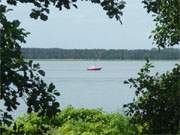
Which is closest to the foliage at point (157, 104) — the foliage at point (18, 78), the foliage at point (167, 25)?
the foliage at point (167, 25)

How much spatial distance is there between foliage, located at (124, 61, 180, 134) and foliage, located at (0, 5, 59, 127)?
249 cm

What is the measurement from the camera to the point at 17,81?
3131 millimetres

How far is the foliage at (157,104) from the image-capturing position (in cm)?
568

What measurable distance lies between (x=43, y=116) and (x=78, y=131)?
241 inches

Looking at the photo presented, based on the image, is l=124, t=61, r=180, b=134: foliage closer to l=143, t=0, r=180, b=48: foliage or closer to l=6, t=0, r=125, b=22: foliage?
l=143, t=0, r=180, b=48: foliage

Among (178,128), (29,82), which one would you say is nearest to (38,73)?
(29,82)

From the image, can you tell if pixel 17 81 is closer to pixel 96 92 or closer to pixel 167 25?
pixel 167 25

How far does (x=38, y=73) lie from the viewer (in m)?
3.31

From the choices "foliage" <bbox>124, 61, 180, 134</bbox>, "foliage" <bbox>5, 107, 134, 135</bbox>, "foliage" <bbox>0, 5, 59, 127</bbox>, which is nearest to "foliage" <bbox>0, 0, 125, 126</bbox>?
"foliage" <bbox>0, 5, 59, 127</bbox>

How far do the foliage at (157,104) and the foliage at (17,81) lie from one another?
249 cm

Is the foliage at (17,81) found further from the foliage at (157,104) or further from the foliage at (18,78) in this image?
the foliage at (157,104)

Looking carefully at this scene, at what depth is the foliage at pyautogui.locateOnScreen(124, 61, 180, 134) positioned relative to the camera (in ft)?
18.6

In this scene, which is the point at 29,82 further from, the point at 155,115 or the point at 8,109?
the point at 155,115

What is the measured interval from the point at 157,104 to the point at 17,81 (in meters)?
3.09
